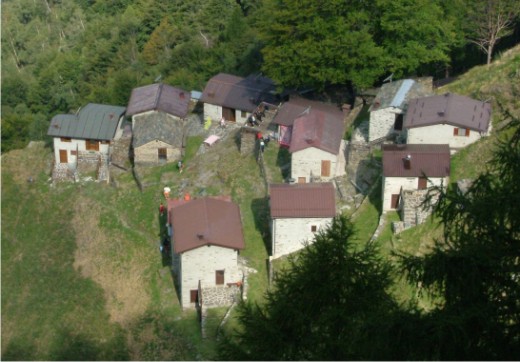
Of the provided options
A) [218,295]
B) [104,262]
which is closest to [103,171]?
[104,262]

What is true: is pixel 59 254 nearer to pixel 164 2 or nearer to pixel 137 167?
pixel 137 167

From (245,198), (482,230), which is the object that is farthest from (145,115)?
(482,230)

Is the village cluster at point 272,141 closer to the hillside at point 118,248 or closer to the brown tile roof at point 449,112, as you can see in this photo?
the brown tile roof at point 449,112

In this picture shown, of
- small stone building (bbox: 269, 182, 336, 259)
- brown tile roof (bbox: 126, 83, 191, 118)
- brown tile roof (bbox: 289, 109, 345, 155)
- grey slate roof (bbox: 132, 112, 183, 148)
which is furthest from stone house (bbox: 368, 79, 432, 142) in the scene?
brown tile roof (bbox: 126, 83, 191, 118)

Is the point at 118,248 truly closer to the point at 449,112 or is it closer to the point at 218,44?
the point at 449,112

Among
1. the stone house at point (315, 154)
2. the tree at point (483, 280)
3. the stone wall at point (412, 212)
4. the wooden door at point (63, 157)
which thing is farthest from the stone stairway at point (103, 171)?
the tree at point (483, 280)

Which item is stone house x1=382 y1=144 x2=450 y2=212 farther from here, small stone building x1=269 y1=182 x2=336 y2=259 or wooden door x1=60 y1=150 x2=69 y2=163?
wooden door x1=60 y1=150 x2=69 y2=163
